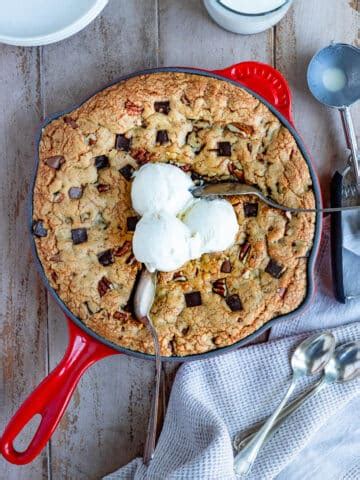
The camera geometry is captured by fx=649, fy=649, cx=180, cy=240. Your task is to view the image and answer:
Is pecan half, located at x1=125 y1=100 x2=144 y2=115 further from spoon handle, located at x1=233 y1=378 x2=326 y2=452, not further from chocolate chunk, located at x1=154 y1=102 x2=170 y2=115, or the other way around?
spoon handle, located at x1=233 y1=378 x2=326 y2=452

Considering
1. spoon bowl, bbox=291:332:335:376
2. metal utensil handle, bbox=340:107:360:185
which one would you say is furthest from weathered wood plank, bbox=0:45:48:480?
metal utensil handle, bbox=340:107:360:185

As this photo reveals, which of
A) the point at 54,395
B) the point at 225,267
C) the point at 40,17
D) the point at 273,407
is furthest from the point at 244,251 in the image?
the point at 40,17

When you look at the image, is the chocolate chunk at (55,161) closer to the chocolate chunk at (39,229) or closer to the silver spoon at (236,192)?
the chocolate chunk at (39,229)

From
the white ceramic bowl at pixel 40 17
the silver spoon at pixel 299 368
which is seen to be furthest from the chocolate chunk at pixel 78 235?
the silver spoon at pixel 299 368

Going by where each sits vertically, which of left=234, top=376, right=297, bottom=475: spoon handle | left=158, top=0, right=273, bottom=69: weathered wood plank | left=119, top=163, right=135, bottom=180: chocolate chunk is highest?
left=158, top=0, right=273, bottom=69: weathered wood plank

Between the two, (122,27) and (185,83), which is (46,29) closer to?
(122,27)

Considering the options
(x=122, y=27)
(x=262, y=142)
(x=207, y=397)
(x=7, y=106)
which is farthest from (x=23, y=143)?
(x=207, y=397)
